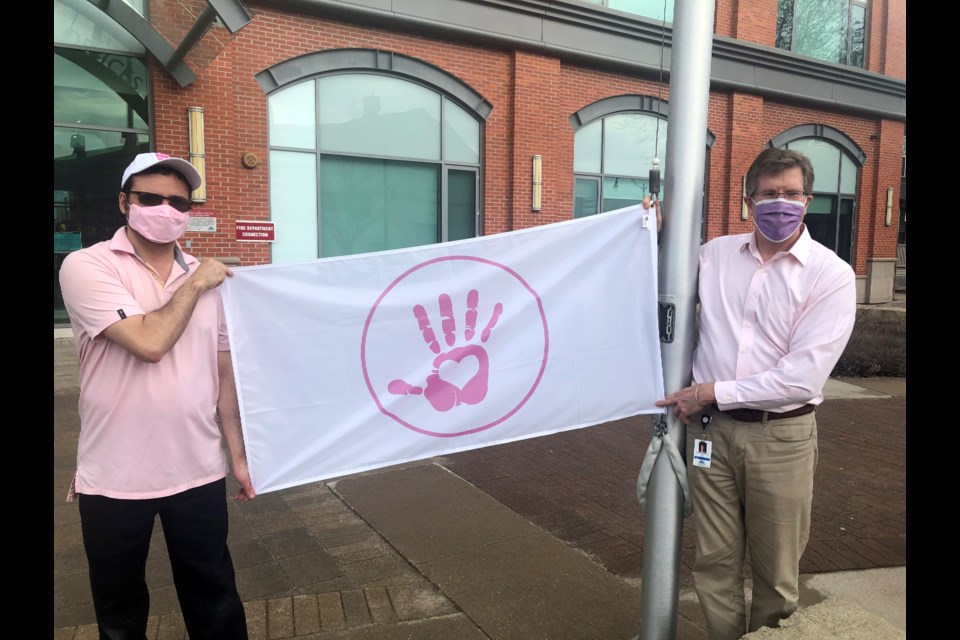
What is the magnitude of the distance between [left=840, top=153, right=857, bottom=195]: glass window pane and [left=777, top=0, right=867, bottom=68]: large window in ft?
8.11

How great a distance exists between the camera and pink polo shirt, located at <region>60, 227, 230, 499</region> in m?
2.36

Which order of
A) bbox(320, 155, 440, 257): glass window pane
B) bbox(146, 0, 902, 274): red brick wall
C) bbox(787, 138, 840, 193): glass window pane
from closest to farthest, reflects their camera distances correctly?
bbox(146, 0, 902, 274): red brick wall < bbox(320, 155, 440, 257): glass window pane < bbox(787, 138, 840, 193): glass window pane

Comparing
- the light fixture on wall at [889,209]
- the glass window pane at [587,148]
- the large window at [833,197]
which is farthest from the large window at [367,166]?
the light fixture on wall at [889,209]

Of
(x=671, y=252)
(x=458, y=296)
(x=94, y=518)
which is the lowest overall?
(x=94, y=518)

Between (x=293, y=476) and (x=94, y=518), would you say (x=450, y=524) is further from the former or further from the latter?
(x=94, y=518)

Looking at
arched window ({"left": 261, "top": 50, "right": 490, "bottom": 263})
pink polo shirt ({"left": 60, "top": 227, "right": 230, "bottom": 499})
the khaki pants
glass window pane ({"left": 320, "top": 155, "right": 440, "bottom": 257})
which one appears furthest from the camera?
glass window pane ({"left": 320, "top": 155, "right": 440, "bottom": 257})

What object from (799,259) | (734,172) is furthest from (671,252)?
(734,172)

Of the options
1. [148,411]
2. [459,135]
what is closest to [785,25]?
[459,135]

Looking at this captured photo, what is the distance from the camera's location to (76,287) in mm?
2348

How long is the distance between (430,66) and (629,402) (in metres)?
9.96

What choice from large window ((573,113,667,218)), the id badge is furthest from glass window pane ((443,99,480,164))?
the id badge

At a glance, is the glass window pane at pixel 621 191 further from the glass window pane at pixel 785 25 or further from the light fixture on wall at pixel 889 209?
the light fixture on wall at pixel 889 209

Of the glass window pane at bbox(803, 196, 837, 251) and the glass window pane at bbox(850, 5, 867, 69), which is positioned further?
the glass window pane at bbox(803, 196, 837, 251)

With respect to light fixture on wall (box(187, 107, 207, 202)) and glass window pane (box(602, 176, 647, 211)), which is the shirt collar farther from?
glass window pane (box(602, 176, 647, 211))
